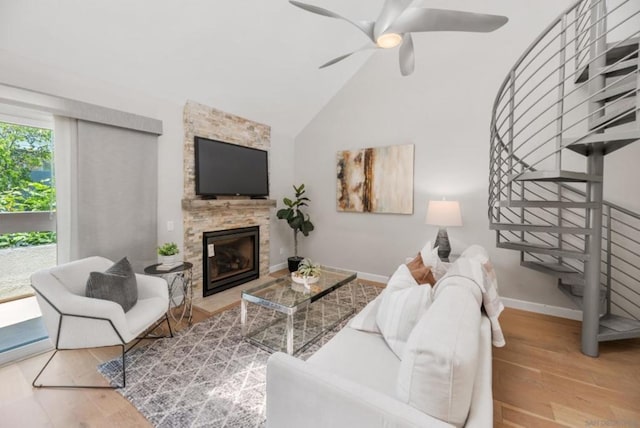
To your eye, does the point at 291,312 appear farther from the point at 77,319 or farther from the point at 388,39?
the point at 388,39

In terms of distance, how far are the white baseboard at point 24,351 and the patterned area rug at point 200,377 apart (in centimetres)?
63

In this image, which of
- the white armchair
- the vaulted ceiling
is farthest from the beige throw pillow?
the vaulted ceiling

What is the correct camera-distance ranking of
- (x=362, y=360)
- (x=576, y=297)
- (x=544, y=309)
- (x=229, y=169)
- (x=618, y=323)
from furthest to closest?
1. (x=229, y=169)
2. (x=544, y=309)
3. (x=576, y=297)
4. (x=618, y=323)
5. (x=362, y=360)

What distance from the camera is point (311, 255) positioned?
485cm

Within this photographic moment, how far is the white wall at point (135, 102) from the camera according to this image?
6.98 ft

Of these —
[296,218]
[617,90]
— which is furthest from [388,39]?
[296,218]

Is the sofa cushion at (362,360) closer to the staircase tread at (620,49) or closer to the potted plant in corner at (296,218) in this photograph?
the staircase tread at (620,49)

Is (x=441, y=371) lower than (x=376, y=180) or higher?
lower

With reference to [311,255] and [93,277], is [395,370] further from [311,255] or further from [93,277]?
[311,255]

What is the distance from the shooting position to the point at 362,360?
150 centimetres

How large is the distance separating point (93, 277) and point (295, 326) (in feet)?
5.65

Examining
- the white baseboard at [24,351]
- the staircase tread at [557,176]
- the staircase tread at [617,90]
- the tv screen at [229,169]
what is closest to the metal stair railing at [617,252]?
the staircase tread at [557,176]

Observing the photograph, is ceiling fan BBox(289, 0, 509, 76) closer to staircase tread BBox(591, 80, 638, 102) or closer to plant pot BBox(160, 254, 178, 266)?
staircase tread BBox(591, 80, 638, 102)

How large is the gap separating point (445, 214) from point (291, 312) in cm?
213
